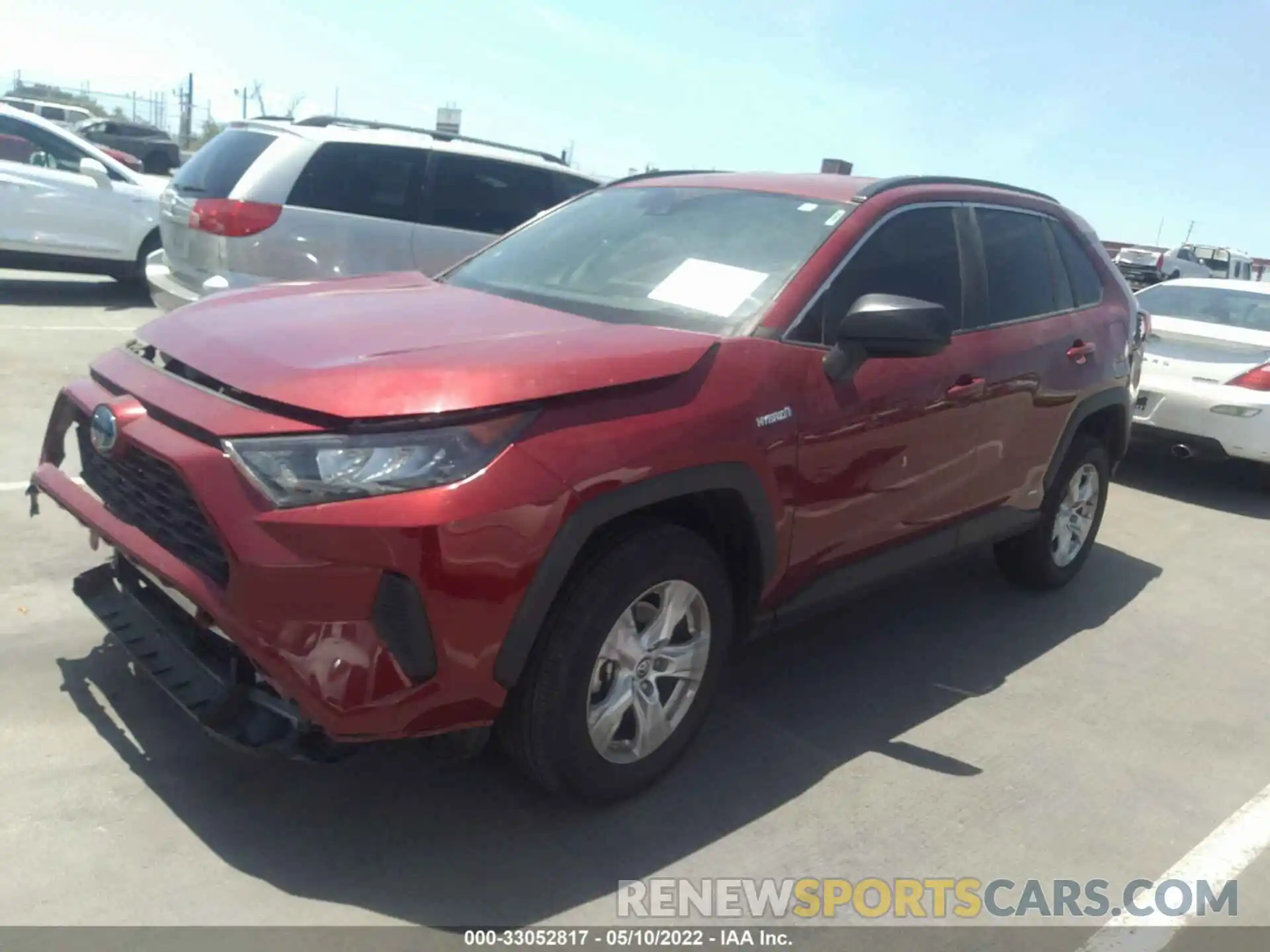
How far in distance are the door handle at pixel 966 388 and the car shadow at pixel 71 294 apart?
928 centimetres

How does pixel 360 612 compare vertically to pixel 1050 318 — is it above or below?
below

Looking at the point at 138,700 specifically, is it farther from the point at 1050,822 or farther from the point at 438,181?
the point at 438,181

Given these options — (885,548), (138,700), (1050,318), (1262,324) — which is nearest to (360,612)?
(138,700)

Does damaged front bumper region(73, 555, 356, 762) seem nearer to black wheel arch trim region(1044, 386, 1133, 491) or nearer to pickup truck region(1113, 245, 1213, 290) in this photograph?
black wheel arch trim region(1044, 386, 1133, 491)

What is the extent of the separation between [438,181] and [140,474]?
5860 millimetres

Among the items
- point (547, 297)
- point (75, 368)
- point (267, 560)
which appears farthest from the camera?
point (75, 368)

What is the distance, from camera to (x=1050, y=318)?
5004mm

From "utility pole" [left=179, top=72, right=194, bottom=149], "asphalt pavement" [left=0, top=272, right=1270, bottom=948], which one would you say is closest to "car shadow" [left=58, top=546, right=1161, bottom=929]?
"asphalt pavement" [left=0, top=272, right=1270, bottom=948]

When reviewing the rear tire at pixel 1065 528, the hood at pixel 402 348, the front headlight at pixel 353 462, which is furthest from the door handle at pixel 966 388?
the front headlight at pixel 353 462

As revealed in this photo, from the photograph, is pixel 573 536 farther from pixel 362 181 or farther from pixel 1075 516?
pixel 362 181

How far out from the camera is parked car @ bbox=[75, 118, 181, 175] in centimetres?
2919

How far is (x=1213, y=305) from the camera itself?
28.7 feet

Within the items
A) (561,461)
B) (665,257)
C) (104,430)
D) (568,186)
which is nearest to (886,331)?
(665,257)

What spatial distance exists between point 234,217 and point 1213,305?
6.99m
